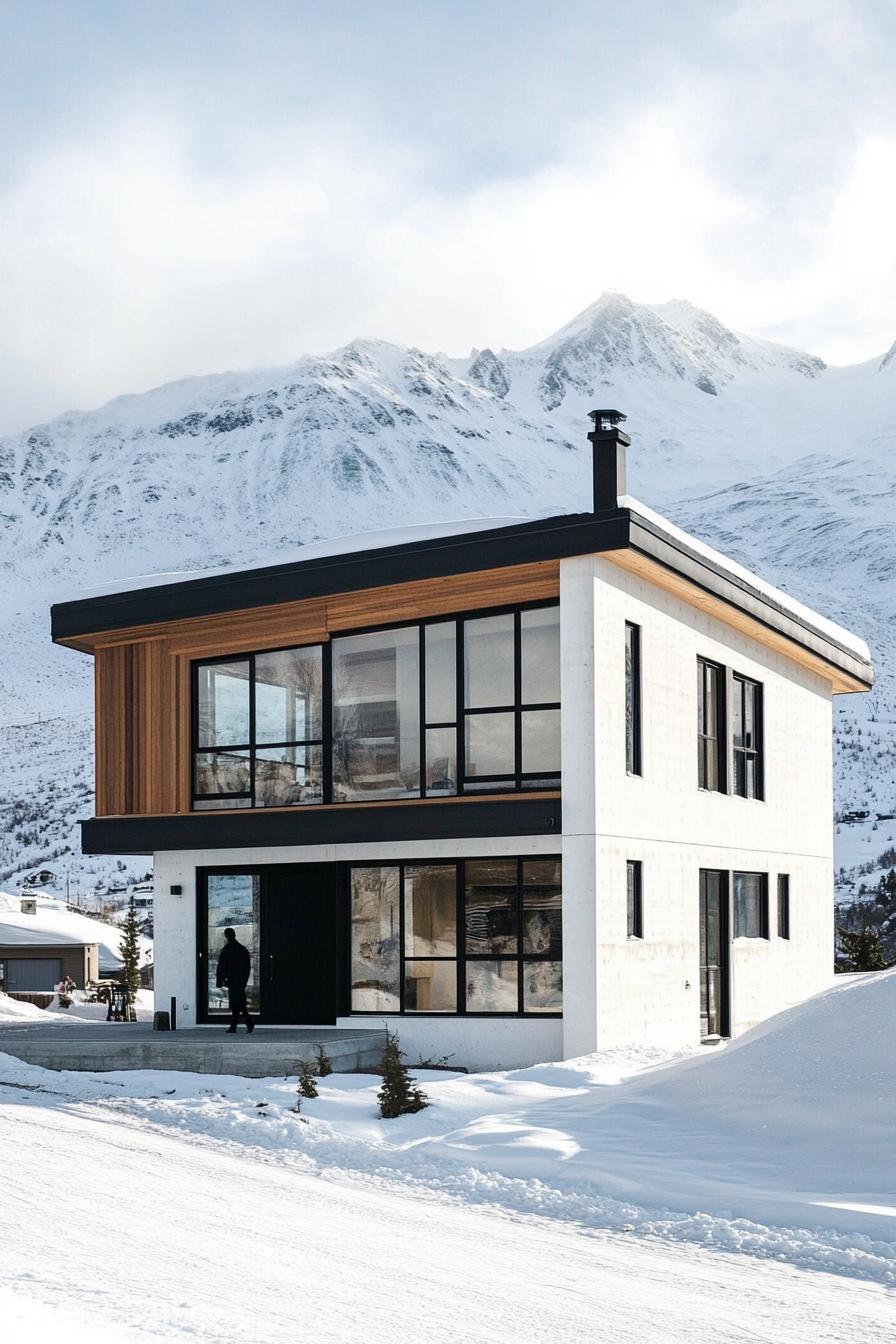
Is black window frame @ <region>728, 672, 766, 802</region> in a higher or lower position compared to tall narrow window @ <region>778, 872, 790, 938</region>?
higher

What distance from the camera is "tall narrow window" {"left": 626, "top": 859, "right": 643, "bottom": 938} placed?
18.0m

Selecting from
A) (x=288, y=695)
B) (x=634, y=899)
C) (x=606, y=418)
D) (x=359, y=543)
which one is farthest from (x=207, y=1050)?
(x=606, y=418)

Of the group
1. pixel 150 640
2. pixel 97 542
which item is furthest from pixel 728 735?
pixel 97 542

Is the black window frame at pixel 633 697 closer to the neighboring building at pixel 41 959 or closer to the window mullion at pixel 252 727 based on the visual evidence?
the window mullion at pixel 252 727

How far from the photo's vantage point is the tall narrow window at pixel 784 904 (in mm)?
23766

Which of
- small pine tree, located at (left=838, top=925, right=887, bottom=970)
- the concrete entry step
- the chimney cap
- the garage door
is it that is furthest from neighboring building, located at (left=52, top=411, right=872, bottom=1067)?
the garage door

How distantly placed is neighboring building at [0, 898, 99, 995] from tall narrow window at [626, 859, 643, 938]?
A: 31.5 meters

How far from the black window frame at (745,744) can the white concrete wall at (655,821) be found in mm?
159

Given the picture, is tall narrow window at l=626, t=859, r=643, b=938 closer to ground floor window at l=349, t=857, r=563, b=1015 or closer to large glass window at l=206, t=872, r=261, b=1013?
ground floor window at l=349, t=857, r=563, b=1015

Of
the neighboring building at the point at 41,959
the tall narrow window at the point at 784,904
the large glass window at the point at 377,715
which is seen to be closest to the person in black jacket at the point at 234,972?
the large glass window at the point at 377,715

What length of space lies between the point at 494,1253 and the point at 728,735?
13.3m

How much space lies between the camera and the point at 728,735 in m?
21.2

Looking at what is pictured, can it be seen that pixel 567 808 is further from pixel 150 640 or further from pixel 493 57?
pixel 493 57

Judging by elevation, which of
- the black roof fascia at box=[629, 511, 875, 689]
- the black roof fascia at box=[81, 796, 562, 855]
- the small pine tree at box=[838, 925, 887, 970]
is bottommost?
the small pine tree at box=[838, 925, 887, 970]
